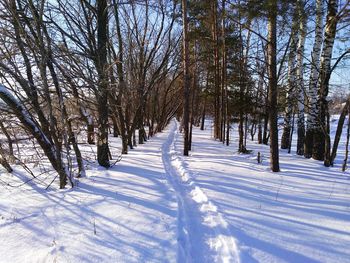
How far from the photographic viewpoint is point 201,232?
3.94 metres

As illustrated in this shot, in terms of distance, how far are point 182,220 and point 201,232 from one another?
48 centimetres

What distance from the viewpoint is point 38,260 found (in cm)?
298

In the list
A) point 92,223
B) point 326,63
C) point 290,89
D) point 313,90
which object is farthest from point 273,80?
point 290,89

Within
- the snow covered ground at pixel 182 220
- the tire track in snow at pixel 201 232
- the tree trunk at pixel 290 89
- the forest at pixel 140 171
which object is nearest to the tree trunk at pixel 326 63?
the forest at pixel 140 171

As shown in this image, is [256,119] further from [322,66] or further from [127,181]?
[127,181]

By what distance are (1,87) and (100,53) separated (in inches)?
137

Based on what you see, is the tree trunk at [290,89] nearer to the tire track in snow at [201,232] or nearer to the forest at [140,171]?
the forest at [140,171]

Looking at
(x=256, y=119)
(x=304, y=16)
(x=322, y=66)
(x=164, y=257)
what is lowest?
(x=164, y=257)

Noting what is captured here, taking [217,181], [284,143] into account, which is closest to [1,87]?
[217,181]

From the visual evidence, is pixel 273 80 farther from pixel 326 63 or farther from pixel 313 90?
pixel 313 90

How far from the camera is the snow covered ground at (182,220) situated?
3.24 m

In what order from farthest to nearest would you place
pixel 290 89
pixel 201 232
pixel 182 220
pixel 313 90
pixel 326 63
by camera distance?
pixel 290 89
pixel 313 90
pixel 326 63
pixel 182 220
pixel 201 232

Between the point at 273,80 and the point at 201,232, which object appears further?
the point at 273,80

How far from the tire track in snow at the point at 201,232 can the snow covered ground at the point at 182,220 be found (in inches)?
0.5
